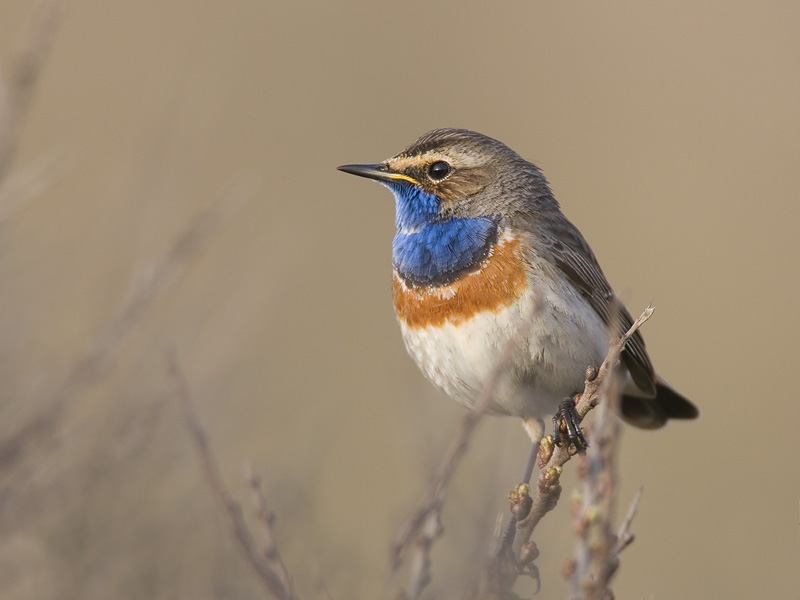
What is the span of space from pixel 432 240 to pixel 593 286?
0.74 meters

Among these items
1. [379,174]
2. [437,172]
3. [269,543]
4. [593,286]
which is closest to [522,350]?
[593,286]

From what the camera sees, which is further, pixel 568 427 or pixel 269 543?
pixel 568 427

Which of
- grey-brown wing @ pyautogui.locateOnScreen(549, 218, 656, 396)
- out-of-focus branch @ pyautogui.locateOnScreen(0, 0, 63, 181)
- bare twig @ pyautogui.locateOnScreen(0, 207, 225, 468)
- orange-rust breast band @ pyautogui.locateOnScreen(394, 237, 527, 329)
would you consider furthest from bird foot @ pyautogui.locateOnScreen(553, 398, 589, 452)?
out-of-focus branch @ pyautogui.locateOnScreen(0, 0, 63, 181)

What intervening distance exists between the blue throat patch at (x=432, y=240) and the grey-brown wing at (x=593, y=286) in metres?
0.33

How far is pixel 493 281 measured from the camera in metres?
4.41

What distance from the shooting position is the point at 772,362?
1011 cm

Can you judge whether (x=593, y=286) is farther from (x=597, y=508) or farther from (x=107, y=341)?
(x=597, y=508)

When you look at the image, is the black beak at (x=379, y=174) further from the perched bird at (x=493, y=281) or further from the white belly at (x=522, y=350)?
the white belly at (x=522, y=350)

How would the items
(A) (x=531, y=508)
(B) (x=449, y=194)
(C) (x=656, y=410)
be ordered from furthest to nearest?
(C) (x=656, y=410)
(B) (x=449, y=194)
(A) (x=531, y=508)

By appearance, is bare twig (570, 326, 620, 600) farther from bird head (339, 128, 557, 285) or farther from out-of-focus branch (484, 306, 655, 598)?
bird head (339, 128, 557, 285)

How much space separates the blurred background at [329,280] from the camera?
4473mm

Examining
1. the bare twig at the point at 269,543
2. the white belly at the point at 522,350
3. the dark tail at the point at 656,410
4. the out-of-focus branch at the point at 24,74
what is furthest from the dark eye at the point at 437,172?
the bare twig at the point at 269,543

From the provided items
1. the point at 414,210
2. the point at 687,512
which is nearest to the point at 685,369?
the point at 687,512

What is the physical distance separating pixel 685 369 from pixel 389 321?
274cm
